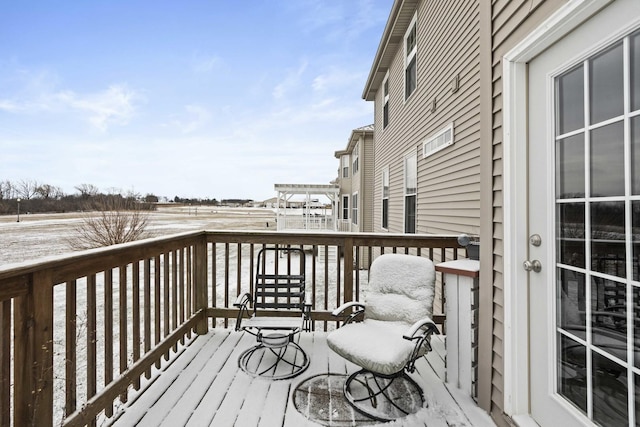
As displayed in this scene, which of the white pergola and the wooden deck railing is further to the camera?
the white pergola

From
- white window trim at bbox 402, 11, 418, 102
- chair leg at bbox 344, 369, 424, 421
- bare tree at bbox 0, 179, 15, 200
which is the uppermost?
white window trim at bbox 402, 11, 418, 102

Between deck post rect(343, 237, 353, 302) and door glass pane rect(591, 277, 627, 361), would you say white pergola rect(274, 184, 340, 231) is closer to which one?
deck post rect(343, 237, 353, 302)

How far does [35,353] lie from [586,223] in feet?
8.19

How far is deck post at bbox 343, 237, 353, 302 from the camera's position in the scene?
3139 mm

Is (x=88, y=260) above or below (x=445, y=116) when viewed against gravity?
below

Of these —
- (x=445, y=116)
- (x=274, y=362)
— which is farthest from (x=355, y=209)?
(x=274, y=362)

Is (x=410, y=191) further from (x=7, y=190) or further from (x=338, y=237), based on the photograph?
(x=7, y=190)

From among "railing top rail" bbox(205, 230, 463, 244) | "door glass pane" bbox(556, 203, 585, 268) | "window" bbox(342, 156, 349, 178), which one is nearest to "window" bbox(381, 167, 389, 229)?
"railing top rail" bbox(205, 230, 463, 244)

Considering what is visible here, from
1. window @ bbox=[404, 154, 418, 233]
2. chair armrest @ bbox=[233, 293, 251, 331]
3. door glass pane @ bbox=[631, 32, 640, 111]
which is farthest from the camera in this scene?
window @ bbox=[404, 154, 418, 233]

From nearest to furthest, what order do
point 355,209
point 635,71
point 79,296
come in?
1. point 635,71
2. point 79,296
3. point 355,209

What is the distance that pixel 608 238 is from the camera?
4.33 feet

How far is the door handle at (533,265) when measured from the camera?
A: 1.69 meters

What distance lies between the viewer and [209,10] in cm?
865

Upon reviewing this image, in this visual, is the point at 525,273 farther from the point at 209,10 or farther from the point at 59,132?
the point at 59,132
